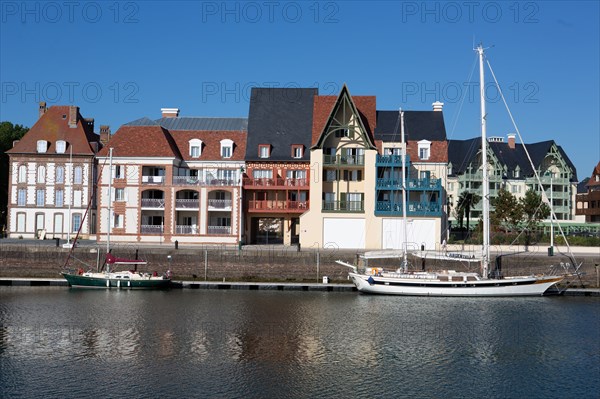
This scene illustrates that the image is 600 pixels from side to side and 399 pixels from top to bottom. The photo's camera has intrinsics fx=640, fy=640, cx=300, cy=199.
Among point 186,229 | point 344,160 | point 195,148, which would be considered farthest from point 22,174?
point 344,160

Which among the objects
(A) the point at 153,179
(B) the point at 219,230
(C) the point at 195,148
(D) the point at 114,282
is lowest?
(D) the point at 114,282

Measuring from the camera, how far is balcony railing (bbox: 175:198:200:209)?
65.3 m

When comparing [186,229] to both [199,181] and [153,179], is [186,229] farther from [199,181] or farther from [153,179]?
[153,179]

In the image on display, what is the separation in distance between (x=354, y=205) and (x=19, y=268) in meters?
31.3

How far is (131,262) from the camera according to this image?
175 ft

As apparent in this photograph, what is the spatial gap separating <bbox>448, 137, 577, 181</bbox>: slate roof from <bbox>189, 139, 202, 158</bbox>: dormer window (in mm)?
53207

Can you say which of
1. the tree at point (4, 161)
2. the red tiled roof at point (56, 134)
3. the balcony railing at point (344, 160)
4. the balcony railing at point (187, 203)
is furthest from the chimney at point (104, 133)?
the balcony railing at point (344, 160)

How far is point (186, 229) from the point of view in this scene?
214 ft

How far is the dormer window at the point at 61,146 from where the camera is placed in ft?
249

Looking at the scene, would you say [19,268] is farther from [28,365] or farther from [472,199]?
[472,199]

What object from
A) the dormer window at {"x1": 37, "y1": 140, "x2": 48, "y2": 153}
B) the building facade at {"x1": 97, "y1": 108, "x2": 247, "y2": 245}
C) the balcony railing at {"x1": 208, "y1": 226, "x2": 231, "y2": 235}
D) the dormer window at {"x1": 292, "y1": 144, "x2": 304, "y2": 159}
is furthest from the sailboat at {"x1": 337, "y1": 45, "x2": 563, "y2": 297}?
the dormer window at {"x1": 37, "y1": 140, "x2": 48, "y2": 153}

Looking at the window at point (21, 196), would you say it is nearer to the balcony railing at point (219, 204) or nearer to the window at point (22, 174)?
the window at point (22, 174)

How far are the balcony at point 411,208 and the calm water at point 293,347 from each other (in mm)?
16061

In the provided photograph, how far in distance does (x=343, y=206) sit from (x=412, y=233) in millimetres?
7270
